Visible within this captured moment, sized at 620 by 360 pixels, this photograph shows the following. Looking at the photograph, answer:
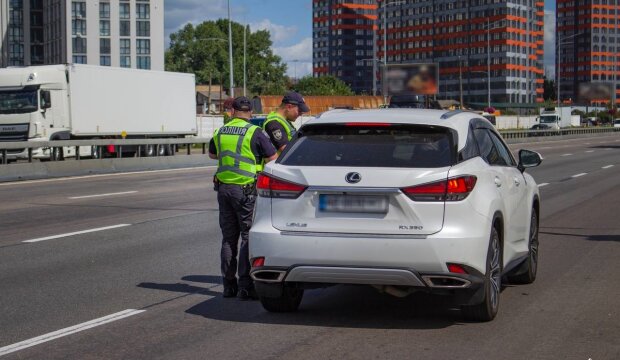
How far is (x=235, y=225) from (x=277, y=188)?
4.22 feet

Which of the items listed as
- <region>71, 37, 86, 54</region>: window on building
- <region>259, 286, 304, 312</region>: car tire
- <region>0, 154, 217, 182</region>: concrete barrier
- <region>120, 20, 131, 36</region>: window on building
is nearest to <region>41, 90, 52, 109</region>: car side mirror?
<region>0, 154, 217, 182</region>: concrete barrier

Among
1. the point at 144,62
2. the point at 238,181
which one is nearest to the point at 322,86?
the point at 144,62

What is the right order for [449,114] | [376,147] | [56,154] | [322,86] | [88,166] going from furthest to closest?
[322,86], [56,154], [88,166], [449,114], [376,147]

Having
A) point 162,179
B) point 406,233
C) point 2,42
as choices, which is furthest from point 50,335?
point 2,42

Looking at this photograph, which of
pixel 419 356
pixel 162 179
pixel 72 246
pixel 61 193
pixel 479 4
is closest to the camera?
pixel 419 356

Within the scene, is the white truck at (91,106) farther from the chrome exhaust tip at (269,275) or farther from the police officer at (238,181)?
the chrome exhaust tip at (269,275)

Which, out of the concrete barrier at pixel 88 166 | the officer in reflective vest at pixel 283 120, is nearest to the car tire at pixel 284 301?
the officer in reflective vest at pixel 283 120

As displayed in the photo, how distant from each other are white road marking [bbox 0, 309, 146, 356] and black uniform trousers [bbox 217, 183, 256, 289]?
2.82ft

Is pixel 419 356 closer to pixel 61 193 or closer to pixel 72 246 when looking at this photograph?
pixel 72 246

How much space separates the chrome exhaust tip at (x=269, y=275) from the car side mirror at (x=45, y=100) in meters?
28.3

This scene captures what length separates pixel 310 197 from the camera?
6727 millimetres

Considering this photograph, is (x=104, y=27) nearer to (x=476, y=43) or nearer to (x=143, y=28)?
(x=143, y=28)

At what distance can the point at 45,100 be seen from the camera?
33.8m

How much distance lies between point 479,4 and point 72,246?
6748 inches
